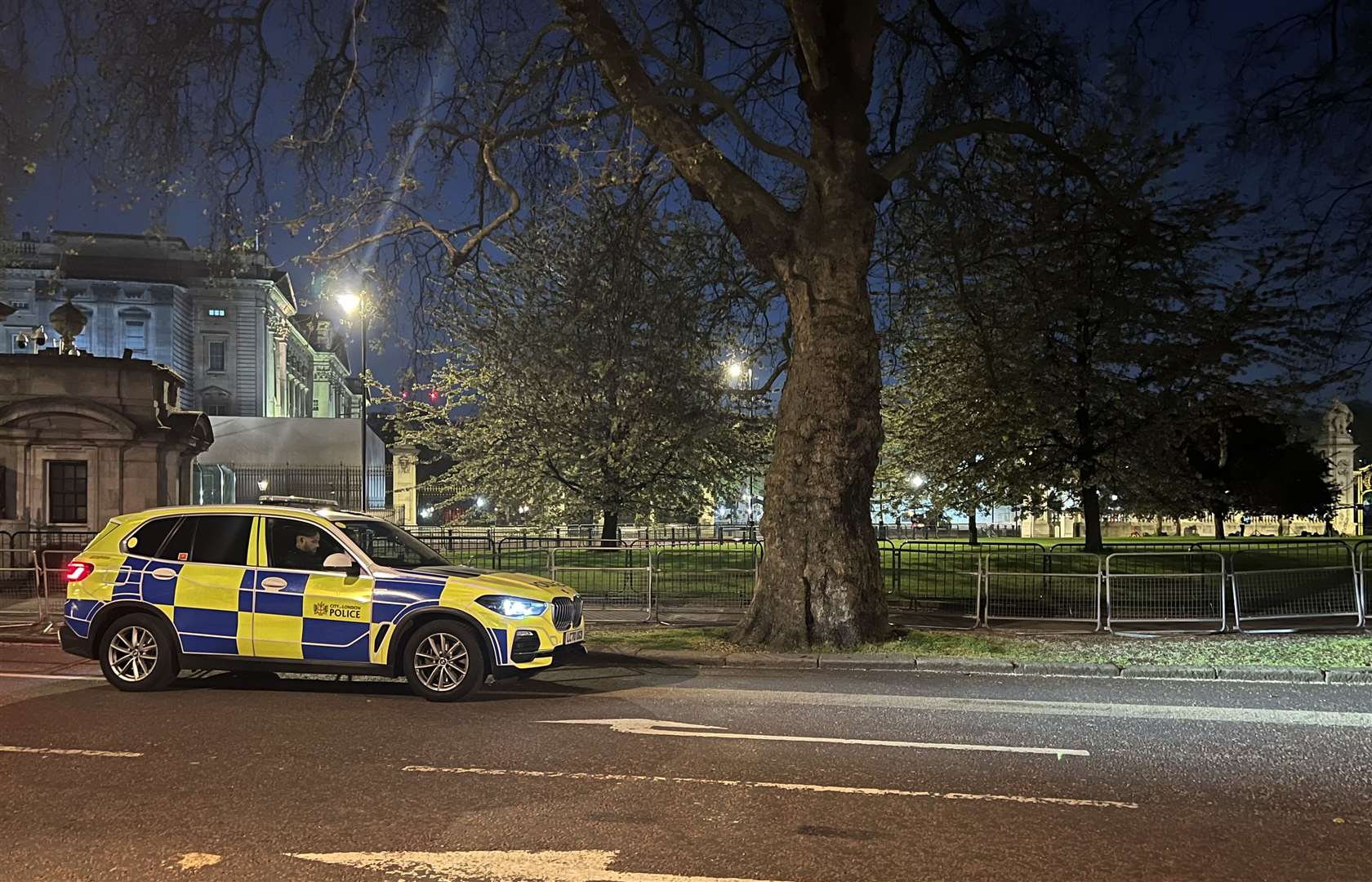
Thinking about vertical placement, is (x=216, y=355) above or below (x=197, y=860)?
above

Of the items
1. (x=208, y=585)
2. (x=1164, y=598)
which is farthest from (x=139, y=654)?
(x=1164, y=598)

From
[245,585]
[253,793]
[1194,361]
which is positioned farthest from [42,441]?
[1194,361]

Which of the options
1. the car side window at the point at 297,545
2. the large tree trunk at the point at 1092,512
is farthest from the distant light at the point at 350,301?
the large tree trunk at the point at 1092,512

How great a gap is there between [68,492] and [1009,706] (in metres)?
20.1

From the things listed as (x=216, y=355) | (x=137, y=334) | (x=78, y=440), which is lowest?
(x=78, y=440)

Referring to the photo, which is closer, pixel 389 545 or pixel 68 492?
pixel 389 545

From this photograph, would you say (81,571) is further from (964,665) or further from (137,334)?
(137,334)

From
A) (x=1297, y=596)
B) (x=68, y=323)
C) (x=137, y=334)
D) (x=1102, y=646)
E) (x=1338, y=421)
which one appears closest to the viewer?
(x=1102, y=646)

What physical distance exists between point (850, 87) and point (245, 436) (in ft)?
103

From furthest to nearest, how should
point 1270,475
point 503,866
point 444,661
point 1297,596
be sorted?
point 1270,475
point 1297,596
point 444,661
point 503,866

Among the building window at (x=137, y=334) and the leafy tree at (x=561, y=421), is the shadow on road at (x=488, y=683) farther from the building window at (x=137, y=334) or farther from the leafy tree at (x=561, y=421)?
the building window at (x=137, y=334)

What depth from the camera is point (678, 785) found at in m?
5.89

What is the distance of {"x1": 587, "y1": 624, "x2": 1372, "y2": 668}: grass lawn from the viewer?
11.3 meters

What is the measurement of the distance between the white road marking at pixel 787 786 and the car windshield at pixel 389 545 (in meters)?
3.23
